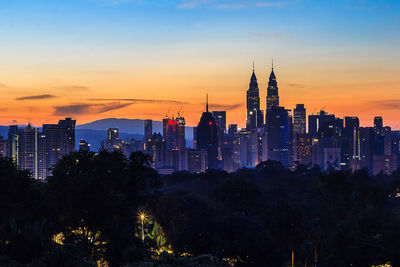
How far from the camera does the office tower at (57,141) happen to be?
611 ft

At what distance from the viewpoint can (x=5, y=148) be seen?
178625mm

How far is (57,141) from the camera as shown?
188m

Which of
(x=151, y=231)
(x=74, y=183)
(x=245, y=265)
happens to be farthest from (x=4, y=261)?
(x=151, y=231)

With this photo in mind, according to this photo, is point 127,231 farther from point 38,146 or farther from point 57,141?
point 57,141

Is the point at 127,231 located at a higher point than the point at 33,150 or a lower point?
lower

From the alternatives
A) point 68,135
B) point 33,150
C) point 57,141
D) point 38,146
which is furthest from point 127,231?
point 68,135

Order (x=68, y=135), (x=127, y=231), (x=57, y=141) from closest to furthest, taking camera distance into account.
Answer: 1. (x=127, y=231)
2. (x=57, y=141)
3. (x=68, y=135)

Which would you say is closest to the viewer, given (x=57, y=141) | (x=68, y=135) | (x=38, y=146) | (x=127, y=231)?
(x=127, y=231)

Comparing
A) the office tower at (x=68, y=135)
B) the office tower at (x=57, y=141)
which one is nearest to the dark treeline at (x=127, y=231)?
the office tower at (x=57, y=141)

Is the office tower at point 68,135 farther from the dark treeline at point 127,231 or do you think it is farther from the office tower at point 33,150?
the dark treeline at point 127,231

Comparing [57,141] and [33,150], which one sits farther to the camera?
[57,141]

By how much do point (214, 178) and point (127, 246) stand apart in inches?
2775

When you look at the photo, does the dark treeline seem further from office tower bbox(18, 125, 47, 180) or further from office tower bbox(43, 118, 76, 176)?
office tower bbox(43, 118, 76, 176)

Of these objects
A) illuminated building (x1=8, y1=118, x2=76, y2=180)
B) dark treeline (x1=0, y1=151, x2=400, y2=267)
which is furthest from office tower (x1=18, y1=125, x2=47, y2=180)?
dark treeline (x1=0, y1=151, x2=400, y2=267)
